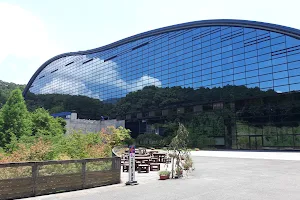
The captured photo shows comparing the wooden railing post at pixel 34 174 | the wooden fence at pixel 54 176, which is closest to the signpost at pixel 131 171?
the wooden fence at pixel 54 176

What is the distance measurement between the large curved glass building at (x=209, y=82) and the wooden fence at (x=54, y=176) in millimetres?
30340

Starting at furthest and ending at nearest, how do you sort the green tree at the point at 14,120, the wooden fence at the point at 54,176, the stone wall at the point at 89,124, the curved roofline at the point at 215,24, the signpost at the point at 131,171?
the stone wall at the point at 89,124, the curved roofline at the point at 215,24, the green tree at the point at 14,120, the signpost at the point at 131,171, the wooden fence at the point at 54,176

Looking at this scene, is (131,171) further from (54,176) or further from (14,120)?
(14,120)

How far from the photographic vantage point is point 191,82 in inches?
1794

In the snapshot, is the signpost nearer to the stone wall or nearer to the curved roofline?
the curved roofline

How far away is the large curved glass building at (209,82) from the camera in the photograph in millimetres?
34781

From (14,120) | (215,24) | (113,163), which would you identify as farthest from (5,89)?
(113,163)

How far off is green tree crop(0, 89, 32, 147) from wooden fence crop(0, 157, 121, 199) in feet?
59.0

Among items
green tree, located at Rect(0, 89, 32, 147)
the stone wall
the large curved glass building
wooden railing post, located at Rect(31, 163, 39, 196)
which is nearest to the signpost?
wooden railing post, located at Rect(31, 163, 39, 196)

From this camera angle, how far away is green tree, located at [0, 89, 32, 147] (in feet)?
82.4

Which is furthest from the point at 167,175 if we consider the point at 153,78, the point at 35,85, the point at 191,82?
the point at 35,85

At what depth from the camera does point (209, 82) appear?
42.9 meters

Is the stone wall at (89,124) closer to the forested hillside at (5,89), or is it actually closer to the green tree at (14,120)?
the green tree at (14,120)

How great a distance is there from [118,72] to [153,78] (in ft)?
41.0
